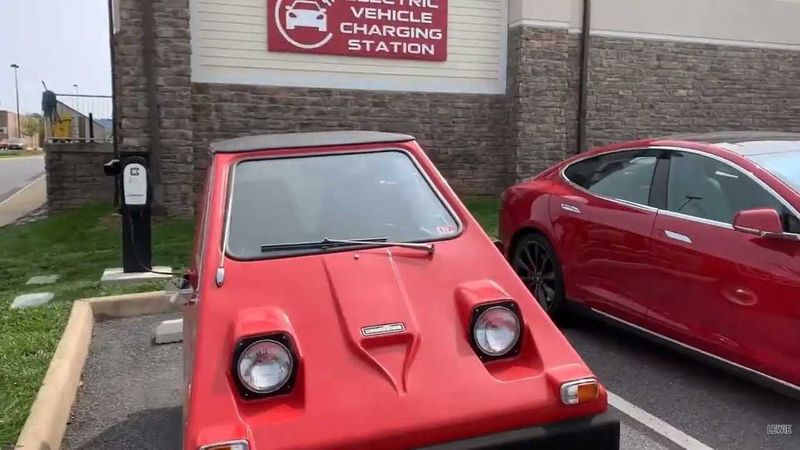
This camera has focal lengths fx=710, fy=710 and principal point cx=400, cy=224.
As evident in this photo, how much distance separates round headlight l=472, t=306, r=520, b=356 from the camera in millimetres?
2768

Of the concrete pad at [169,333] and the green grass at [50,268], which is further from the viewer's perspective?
the concrete pad at [169,333]

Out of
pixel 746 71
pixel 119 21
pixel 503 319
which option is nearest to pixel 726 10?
pixel 746 71

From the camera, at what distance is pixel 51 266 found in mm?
8180

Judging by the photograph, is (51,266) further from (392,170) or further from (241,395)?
(241,395)

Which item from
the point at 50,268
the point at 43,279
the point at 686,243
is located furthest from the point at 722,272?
the point at 50,268

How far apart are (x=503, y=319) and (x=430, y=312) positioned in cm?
29

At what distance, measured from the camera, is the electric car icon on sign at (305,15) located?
1116cm

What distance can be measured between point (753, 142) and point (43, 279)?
6.78 meters

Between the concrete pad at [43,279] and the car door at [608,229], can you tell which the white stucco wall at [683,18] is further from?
the concrete pad at [43,279]

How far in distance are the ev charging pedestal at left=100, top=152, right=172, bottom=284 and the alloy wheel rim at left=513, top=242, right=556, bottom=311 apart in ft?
10.8

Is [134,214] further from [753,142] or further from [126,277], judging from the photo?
[753,142]

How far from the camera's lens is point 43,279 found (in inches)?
295

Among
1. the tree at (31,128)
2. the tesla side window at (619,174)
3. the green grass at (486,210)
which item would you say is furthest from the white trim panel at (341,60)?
the tree at (31,128)

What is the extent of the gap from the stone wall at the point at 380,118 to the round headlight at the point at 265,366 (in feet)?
29.3
